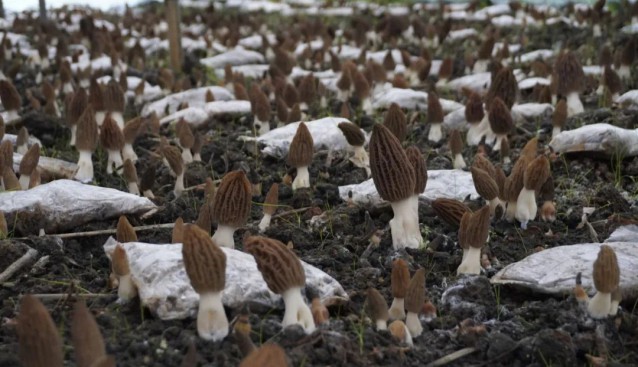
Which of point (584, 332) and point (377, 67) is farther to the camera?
point (377, 67)

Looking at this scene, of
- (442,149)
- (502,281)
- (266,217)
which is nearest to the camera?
(502,281)

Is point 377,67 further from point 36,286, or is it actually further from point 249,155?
point 36,286

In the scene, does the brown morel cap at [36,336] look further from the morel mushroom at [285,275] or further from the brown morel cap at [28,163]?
the brown morel cap at [28,163]

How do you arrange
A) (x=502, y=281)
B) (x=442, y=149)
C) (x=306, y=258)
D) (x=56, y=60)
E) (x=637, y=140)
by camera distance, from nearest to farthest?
(x=502, y=281) < (x=306, y=258) < (x=637, y=140) < (x=442, y=149) < (x=56, y=60)

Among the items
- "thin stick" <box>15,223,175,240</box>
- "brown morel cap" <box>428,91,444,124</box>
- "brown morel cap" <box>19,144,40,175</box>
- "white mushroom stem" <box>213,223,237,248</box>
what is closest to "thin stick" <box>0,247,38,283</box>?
"thin stick" <box>15,223,175,240</box>

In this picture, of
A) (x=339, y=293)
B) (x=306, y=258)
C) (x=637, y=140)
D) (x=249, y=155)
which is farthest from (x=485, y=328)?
(x=249, y=155)

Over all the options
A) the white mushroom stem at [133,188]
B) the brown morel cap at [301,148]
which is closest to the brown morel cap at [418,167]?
the brown morel cap at [301,148]
